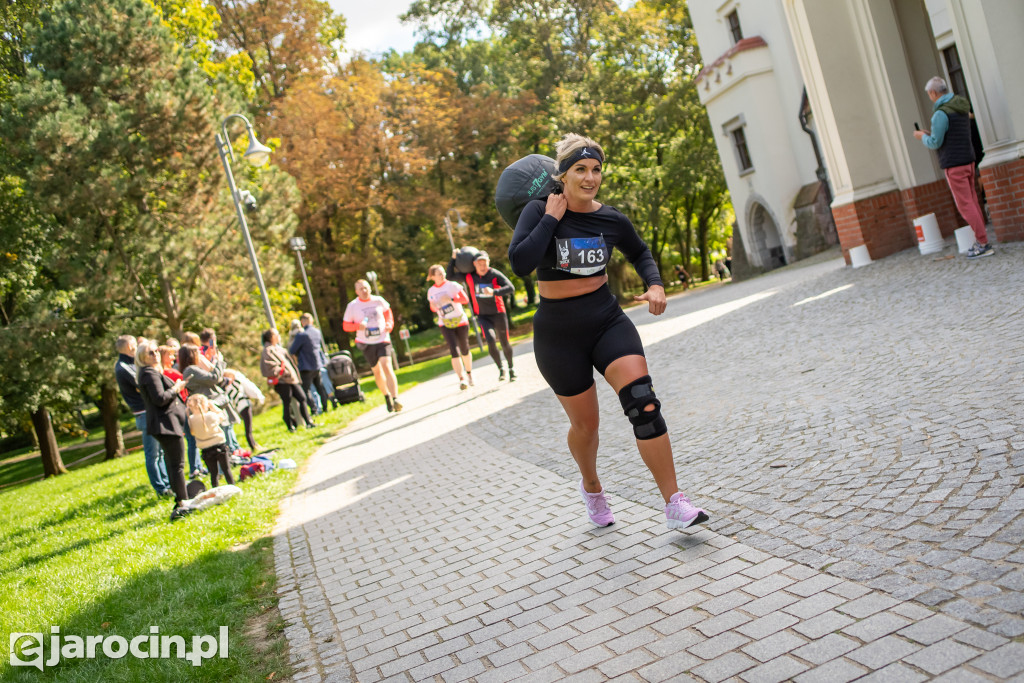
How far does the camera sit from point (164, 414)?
345 inches

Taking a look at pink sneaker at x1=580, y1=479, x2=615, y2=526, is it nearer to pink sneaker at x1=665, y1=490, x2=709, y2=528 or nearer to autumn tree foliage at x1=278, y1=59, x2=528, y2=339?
pink sneaker at x1=665, y1=490, x2=709, y2=528

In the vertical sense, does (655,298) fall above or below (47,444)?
below

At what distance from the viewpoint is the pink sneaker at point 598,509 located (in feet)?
16.7

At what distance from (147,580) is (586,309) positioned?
3930mm

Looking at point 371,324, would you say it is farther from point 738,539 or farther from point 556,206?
point 738,539

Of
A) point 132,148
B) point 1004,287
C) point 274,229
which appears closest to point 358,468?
point 1004,287

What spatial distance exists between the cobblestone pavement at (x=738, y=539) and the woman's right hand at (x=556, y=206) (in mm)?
1821

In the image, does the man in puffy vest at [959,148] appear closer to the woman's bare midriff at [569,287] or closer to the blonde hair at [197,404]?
the woman's bare midriff at [569,287]

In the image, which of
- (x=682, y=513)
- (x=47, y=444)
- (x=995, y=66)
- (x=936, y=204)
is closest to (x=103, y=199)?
(x=47, y=444)

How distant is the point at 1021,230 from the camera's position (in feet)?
36.1

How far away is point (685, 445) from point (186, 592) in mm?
3758

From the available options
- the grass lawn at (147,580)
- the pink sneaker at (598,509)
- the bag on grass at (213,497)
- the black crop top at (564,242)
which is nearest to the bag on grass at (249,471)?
the grass lawn at (147,580)

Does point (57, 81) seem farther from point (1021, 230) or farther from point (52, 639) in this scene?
point (1021, 230)

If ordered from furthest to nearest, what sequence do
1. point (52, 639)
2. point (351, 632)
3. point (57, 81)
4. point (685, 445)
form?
point (57, 81), point (685, 445), point (52, 639), point (351, 632)
